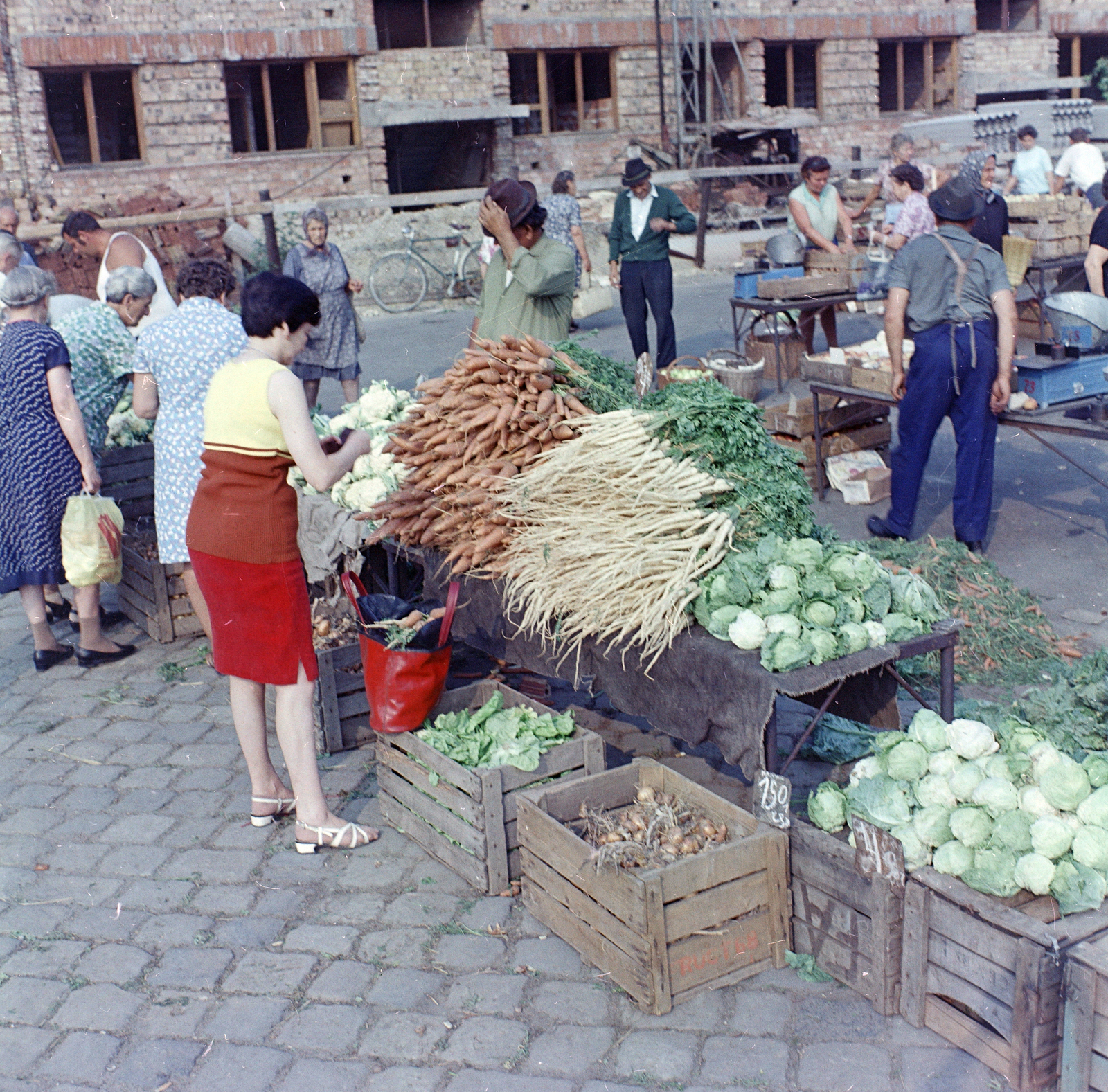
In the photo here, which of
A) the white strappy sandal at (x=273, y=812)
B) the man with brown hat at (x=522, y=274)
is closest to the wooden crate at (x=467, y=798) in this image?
the white strappy sandal at (x=273, y=812)

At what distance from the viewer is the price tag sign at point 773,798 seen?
3510mm

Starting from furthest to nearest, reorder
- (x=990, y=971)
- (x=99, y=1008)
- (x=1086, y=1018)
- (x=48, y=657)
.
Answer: (x=48, y=657), (x=99, y=1008), (x=990, y=971), (x=1086, y=1018)

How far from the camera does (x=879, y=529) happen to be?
7.33 m

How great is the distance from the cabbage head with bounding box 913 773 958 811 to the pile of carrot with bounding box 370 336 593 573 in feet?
5.92

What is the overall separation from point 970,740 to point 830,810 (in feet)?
1.46

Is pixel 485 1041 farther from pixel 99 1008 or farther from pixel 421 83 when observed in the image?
pixel 421 83

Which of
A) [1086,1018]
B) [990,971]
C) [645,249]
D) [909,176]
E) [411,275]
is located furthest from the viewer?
[411,275]

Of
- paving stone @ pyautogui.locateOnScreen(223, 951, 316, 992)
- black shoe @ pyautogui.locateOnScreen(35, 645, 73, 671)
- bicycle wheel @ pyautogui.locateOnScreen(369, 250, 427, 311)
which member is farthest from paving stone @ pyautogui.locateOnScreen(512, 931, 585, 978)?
bicycle wheel @ pyautogui.locateOnScreen(369, 250, 427, 311)

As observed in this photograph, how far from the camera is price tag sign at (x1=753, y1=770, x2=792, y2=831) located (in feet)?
11.5

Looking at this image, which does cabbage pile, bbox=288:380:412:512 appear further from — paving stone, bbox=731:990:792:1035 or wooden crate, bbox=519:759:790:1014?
paving stone, bbox=731:990:792:1035

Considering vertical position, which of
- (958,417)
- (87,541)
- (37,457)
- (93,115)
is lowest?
(87,541)

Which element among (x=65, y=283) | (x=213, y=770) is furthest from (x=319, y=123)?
(x=213, y=770)

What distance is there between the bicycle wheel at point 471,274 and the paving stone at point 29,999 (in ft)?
55.0

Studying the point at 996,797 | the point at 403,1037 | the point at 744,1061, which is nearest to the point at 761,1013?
the point at 744,1061
